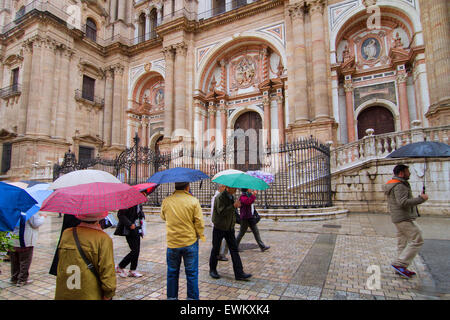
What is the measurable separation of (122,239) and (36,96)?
1797 centimetres

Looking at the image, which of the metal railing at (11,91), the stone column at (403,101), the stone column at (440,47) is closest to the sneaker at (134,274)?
the stone column at (440,47)

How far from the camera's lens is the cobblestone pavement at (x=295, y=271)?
3.31 metres

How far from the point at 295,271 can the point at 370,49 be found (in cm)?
1631

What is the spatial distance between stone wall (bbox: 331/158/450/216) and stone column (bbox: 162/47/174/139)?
13.0 metres

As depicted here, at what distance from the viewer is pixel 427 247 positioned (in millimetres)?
5039

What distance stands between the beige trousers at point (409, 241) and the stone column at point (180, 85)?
16741 mm

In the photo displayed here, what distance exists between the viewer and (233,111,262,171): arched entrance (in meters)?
17.9

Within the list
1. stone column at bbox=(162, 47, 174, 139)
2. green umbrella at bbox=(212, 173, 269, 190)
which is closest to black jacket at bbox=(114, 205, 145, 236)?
green umbrella at bbox=(212, 173, 269, 190)

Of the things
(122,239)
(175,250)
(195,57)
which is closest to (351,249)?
(175,250)

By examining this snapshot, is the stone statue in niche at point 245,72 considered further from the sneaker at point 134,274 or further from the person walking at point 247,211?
the sneaker at point 134,274

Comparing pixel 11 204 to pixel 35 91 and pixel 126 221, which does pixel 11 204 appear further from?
pixel 35 91

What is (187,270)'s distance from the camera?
9.90ft

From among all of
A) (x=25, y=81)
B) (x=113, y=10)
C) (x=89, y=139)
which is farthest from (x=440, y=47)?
(x=25, y=81)

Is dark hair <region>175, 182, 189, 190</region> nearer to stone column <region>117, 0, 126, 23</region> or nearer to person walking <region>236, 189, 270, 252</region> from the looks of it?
person walking <region>236, 189, 270, 252</region>
